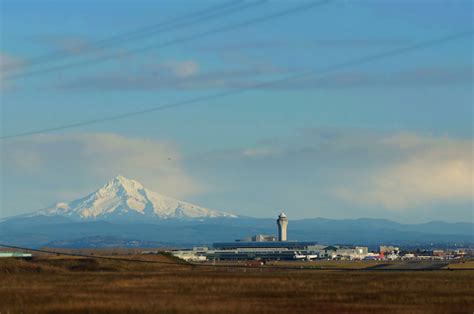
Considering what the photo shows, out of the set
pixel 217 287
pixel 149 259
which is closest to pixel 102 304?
pixel 217 287

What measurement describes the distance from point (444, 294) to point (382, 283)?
1916 centimetres

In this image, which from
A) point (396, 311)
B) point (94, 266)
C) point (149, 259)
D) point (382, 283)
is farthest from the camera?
point (149, 259)

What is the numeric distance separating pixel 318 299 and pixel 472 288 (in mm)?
21379

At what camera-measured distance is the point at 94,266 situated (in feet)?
486

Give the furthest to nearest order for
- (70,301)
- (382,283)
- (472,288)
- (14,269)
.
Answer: (14,269), (382,283), (472,288), (70,301)

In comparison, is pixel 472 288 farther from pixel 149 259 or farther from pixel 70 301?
pixel 149 259

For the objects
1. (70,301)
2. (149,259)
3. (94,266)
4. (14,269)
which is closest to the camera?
(70,301)

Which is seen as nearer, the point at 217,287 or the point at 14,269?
the point at 217,287

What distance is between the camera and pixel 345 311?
70.4 m

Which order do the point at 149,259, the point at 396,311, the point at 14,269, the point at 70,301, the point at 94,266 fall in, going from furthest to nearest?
the point at 149,259
the point at 94,266
the point at 14,269
the point at 70,301
the point at 396,311

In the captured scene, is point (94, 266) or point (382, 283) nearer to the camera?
point (382, 283)

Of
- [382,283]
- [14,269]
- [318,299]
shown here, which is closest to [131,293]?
[318,299]

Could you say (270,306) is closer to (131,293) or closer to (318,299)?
(318,299)

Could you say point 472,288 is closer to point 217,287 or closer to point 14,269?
point 217,287
